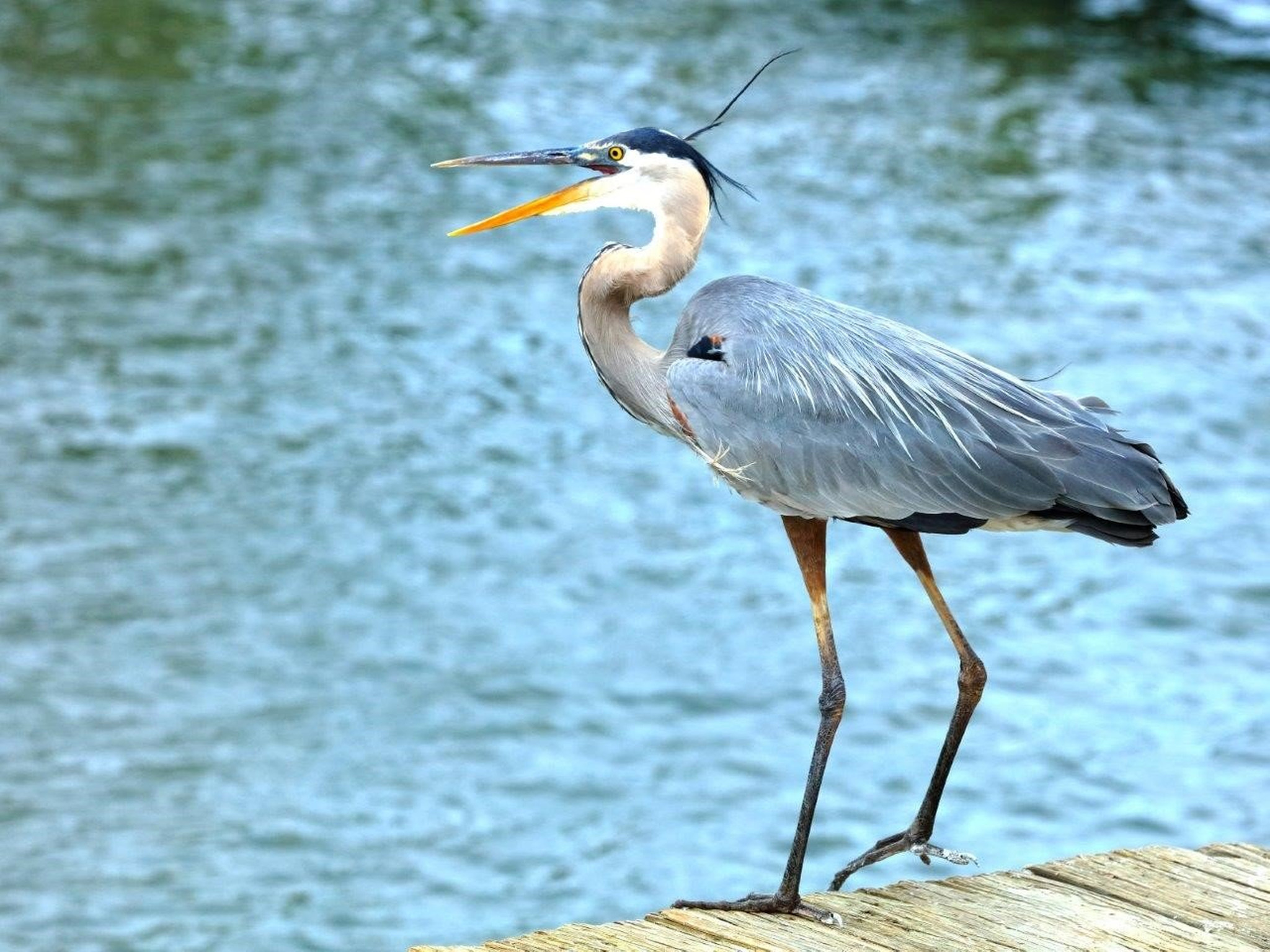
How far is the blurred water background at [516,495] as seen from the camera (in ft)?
24.1

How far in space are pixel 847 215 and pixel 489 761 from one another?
5663 millimetres

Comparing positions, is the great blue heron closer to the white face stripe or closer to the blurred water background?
the white face stripe

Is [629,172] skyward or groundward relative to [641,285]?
skyward

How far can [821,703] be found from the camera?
151 inches

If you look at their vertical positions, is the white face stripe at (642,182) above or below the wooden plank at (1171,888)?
above

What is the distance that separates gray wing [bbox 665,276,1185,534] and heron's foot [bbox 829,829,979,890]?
0.64 meters

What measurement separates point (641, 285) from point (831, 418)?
1.62 ft

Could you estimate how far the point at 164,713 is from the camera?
7832mm

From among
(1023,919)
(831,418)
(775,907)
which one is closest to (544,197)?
(831,418)

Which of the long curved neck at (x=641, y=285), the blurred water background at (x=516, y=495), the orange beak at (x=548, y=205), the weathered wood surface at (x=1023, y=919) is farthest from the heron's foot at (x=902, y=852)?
the blurred water background at (x=516, y=495)

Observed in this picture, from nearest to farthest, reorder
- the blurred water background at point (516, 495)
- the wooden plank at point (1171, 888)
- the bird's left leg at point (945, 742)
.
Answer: the wooden plank at point (1171, 888) → the bird's left leg at point (945, 742) → the blurred water background at point (516, 495)

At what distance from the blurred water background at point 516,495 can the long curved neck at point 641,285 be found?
133 inches

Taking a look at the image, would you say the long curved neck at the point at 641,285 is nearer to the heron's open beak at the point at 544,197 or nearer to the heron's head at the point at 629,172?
the heron's head at the point at 629,172

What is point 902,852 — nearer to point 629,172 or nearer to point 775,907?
point 775,907
